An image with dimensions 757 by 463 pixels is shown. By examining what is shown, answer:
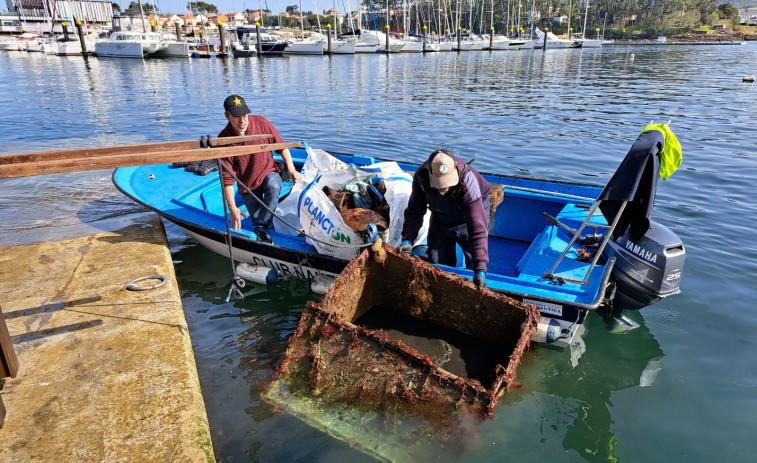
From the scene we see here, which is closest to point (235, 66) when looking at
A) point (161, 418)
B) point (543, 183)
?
point (543, 183)

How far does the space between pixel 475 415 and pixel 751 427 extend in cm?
258

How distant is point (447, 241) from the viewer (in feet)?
17.3

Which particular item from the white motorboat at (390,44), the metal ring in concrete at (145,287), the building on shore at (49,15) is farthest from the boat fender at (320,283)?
the building on shore at (49,15)

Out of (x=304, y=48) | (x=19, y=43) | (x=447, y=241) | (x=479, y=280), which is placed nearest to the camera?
(x=479, y=280)

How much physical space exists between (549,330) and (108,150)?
4642 mm

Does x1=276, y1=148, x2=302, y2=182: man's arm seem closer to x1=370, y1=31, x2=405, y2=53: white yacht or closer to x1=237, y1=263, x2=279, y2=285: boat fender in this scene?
x1=237, y1=263, x2=279, y2=285: boat fender

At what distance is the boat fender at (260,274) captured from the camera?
20.8 ft

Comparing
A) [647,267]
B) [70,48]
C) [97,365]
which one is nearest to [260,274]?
[97,365]

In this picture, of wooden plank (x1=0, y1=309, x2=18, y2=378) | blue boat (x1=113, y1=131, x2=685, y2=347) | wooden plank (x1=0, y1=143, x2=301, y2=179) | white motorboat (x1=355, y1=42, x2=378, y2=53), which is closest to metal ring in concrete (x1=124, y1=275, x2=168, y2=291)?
blue boat (x1=113, y1=131, x2=685, y2=347)

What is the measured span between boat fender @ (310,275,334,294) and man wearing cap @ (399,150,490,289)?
127 centimetres

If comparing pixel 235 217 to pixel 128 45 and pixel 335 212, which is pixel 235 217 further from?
pixel 128 45

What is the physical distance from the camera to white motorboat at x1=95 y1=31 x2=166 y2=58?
170 feet

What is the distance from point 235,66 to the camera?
43.8m

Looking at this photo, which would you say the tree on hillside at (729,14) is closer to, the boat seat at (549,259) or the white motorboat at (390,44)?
the white motorboat at (390,44)
